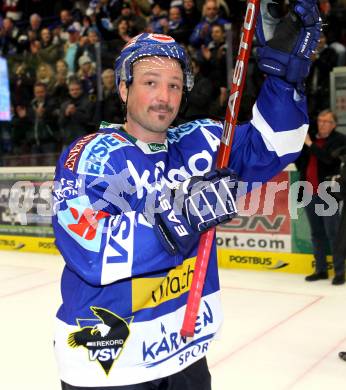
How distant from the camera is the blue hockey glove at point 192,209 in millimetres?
1375

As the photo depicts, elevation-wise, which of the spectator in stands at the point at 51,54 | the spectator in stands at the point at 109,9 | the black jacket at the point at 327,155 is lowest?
the black jacket at the point at 327,155

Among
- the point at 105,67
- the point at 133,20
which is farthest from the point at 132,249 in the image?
the point at 133,20

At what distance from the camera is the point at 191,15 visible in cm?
818

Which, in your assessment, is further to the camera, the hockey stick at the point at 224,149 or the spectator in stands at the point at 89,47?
the spectator in stands at the point at 89,47

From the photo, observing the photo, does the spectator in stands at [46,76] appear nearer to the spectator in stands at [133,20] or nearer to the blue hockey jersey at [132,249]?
the spectator in stands at [133,20]

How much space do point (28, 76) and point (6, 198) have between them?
2026mm

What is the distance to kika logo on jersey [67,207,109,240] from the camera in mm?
1400

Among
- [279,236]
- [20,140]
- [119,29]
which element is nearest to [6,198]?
[20,140]

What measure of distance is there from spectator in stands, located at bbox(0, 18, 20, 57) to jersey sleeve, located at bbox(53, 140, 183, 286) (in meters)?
9.93

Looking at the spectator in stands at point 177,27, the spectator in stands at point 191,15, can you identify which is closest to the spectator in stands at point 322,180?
the spectator in stands at point 177,27

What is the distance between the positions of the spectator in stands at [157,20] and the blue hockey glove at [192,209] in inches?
288

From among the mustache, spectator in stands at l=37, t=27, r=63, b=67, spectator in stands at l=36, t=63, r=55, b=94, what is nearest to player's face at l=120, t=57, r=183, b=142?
the mustache

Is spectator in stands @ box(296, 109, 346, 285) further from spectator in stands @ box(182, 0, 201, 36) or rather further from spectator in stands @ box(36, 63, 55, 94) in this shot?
spectator in stands @ box(36, 63, 55, 94)

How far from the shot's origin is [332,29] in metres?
7.05
